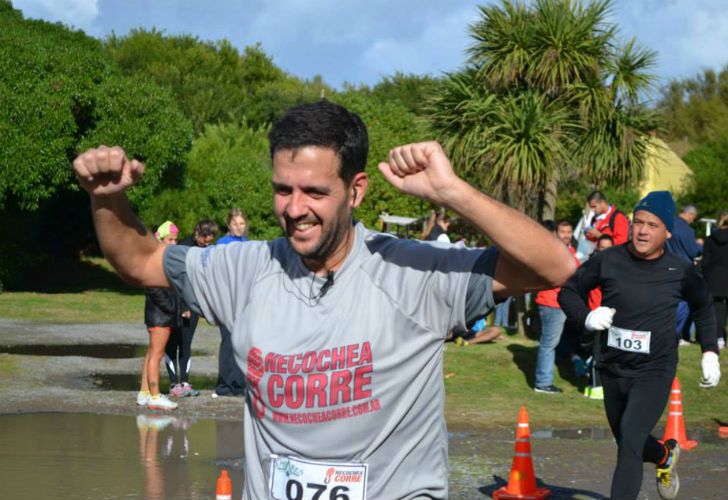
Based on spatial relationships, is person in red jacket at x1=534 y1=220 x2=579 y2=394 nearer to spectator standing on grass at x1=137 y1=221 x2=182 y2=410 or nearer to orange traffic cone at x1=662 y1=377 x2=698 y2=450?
orange traffic cone at x1=662 y1=377 x2=698 y2=450

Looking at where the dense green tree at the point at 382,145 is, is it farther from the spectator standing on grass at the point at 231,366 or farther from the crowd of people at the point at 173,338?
the crowd of people at the point at 173,338

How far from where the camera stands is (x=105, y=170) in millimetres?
3289

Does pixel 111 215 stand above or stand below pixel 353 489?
above

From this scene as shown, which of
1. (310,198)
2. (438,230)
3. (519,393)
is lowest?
(519,393)

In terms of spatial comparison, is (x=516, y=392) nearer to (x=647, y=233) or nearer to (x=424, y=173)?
(x=647, y=233)

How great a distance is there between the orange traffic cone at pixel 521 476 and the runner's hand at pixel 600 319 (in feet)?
4.16

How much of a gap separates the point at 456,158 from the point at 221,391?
9890mm

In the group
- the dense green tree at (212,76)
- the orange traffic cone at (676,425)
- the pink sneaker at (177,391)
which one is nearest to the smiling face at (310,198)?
the orange traffic cone at (676,425)

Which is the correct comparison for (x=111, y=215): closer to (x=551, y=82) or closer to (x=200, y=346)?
(x=200, y=346)

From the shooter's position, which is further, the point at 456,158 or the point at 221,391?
the point at 456,158

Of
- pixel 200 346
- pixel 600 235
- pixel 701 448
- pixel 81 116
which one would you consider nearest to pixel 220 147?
pixel 81 116

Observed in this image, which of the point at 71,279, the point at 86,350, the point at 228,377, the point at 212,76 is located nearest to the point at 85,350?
the point at 86,350

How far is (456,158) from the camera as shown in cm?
2148

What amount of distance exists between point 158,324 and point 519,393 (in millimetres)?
4499
